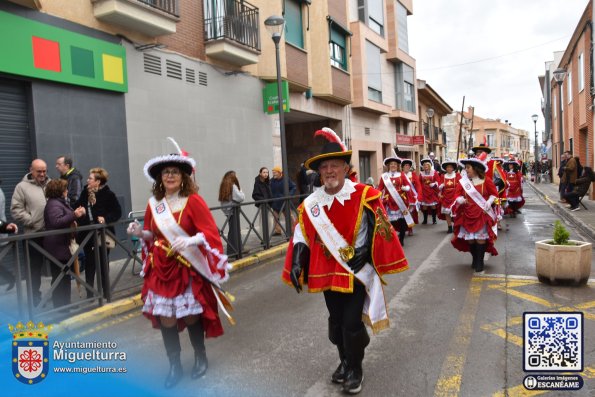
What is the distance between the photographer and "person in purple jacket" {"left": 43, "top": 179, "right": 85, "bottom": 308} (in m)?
5.47

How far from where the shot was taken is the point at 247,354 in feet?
14.2

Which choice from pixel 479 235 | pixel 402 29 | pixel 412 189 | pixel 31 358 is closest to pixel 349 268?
pixel 31 358

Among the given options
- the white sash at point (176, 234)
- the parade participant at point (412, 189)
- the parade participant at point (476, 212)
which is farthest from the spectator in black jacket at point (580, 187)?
the white sash at point (176, 234)

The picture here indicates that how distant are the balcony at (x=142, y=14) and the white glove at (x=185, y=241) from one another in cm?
703

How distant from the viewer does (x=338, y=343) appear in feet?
11.9

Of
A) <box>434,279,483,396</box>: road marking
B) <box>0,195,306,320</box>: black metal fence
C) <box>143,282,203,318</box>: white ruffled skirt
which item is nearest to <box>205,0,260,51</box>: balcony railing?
<box>0,195,306,320</box>: black metal fence

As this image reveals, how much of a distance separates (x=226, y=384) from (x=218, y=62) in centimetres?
1025

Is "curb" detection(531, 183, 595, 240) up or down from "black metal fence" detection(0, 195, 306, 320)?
down

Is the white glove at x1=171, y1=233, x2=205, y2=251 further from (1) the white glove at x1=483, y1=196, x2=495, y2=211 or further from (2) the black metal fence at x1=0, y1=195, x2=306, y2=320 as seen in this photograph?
(1) the white glove at x1=483, y1=196, x2=495, y2=211

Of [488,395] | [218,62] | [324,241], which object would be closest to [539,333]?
[488,395]

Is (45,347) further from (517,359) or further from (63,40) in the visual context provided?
(63,40)

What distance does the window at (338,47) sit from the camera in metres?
19.0

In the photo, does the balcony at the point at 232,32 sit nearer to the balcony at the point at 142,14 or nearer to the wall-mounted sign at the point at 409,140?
the balcony at the point at 142,14

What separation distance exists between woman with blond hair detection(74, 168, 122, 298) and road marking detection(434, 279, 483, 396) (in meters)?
4.20
